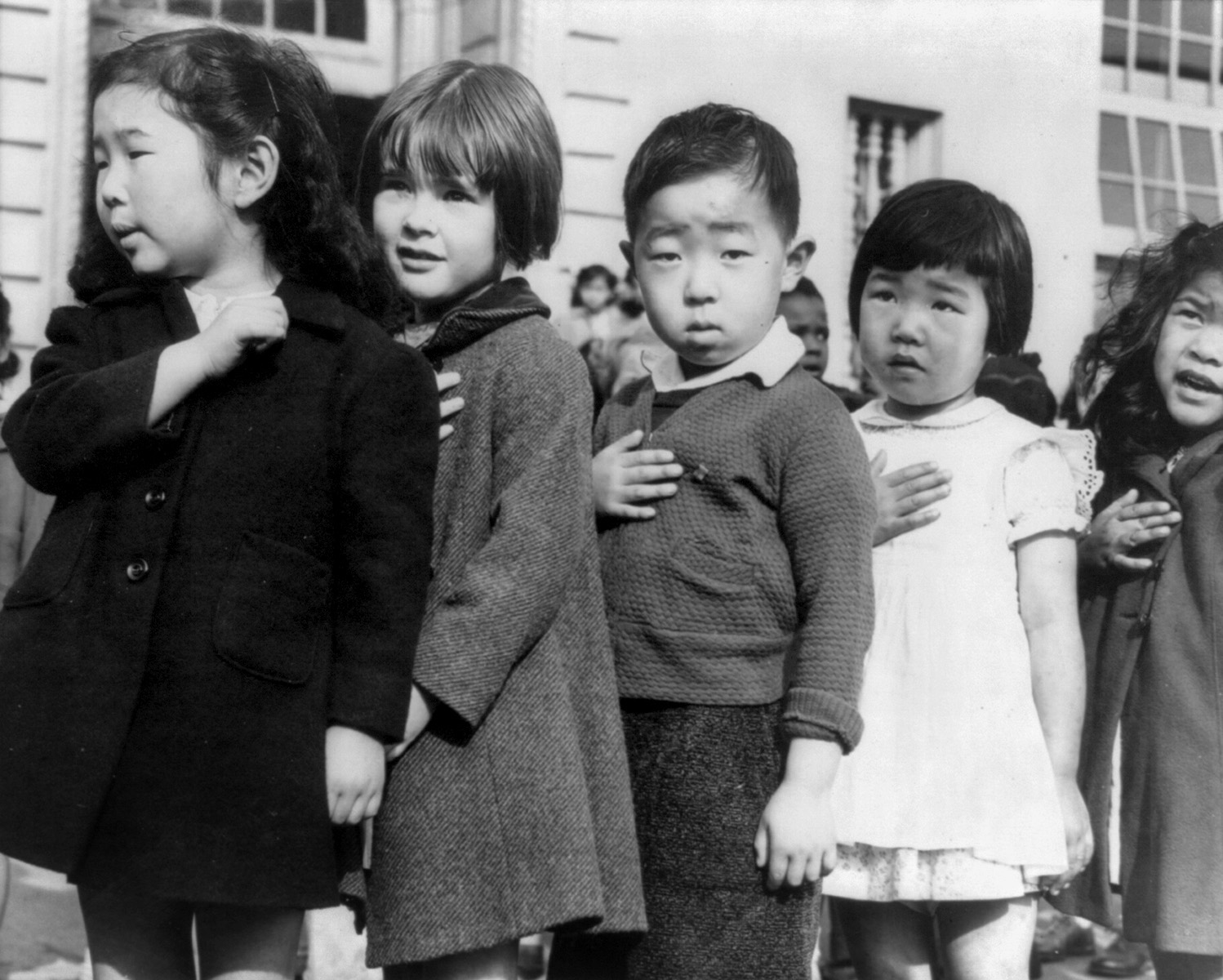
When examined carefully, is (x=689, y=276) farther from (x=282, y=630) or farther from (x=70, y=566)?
(x=70, y=566)

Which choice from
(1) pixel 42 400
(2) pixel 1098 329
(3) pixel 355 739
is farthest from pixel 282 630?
(2) pixel 1098 329

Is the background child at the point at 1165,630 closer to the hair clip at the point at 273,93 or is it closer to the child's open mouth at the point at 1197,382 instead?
the child's open mouth at the point at 1197,382

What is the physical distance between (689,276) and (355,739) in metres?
0.74

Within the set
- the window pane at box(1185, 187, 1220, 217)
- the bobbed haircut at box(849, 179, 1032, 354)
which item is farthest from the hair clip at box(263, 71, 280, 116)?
the window pane at box(1185, 187, 1220, 217)

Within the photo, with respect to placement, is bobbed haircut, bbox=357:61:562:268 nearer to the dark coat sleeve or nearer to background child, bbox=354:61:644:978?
background child, bbox=354:61:644:978

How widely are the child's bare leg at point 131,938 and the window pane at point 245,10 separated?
371 centimetres

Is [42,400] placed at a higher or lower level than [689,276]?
lower

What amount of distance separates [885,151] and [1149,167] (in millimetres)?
1293

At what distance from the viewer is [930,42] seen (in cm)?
649

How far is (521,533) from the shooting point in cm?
172

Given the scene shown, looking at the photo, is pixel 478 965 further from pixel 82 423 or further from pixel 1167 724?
pixel 1167 724

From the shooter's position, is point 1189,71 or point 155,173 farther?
point 1189,71

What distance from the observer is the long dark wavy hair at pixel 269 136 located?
5.64ft

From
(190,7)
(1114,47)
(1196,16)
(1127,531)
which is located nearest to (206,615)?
(1127,531)
